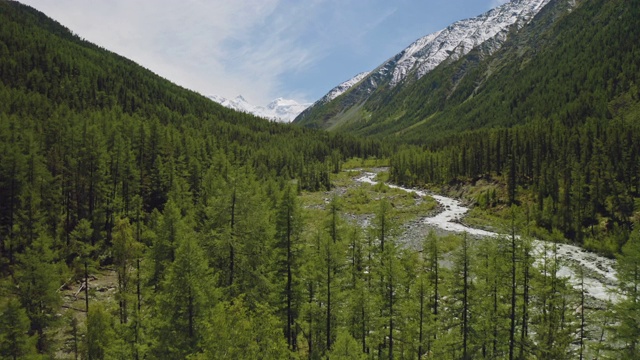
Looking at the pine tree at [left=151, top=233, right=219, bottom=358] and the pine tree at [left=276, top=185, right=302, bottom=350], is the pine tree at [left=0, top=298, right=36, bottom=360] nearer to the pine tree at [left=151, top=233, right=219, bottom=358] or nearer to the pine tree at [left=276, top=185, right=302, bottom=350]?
the pine tree at [left=151, top=233, right=219, bottom=358]

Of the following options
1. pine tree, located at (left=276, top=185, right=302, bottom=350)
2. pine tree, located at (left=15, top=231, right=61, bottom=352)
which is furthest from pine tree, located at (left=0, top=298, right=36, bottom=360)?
pine tree, located at (left=276, top=185, right=302, bottom=350)

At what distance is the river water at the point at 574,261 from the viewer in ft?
111

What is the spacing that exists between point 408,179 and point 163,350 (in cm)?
11650

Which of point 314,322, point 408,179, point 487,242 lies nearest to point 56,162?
point 314,322

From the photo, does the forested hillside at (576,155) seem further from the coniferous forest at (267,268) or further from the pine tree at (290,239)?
the pine tree at (290,239)

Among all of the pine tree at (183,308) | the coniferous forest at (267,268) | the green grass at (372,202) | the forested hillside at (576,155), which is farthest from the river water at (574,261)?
the pine tree at (183,308)

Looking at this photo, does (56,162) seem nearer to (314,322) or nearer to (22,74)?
(314,322)

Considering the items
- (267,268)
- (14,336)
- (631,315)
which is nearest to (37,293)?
(14,336)

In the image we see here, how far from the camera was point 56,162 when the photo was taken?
4697 cm

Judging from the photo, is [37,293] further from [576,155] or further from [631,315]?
[576,155]

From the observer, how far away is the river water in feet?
111

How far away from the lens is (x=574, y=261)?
Result: 44.8m

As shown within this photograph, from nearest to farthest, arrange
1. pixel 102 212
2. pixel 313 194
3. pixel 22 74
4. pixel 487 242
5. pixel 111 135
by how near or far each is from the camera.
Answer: pixel 487 242 → pixel 102 212 → pixel 111 135 → pixel 313 194 → pixel 22 74

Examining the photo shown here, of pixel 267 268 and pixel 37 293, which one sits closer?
pixel 37 293
